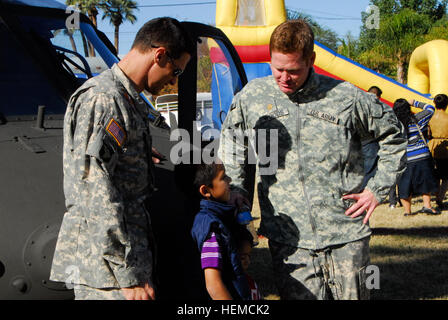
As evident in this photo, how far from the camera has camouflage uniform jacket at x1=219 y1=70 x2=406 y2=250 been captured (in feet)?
9.39

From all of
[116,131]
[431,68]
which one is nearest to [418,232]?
[116,131]

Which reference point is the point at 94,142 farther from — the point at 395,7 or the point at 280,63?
A: the point at 395,7

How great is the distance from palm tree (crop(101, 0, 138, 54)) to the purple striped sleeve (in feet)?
148

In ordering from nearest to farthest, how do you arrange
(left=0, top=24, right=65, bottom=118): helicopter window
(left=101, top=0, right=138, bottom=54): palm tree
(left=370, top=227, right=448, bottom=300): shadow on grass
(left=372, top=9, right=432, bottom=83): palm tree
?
(left=0, top=24, right=65, bottom=118): helicopter window < (left=370, top=227, right=448, bottom=300): shadow on grass < (left=372, top=9, right=432, bottom=83): palm tree < (left=101, top=0, right=138, bottom=54): palm tree

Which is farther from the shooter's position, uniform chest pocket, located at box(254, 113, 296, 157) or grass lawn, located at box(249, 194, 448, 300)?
grass lawn, located at box(249, 194, 448, 300)

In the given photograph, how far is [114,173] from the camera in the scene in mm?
2096

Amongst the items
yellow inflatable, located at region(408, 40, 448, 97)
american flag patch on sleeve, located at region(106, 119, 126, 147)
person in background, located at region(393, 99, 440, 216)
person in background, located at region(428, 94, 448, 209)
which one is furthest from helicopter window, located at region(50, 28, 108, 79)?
yellow inflatable, located at region(408, 40, 448, 97)

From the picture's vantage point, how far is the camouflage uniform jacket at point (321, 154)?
2.86m

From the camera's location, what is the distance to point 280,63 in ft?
9.02

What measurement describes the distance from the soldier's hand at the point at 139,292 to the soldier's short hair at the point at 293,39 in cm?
140

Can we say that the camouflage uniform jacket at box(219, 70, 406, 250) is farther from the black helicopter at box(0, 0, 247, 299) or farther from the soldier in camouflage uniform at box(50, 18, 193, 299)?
the soldier in camouflage uniform at box(50, 18, 193, 299)

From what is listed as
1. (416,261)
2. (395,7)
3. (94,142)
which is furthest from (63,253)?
(395,7)

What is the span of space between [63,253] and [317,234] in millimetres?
1381

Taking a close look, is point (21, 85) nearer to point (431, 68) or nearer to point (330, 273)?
point (330, 273)
